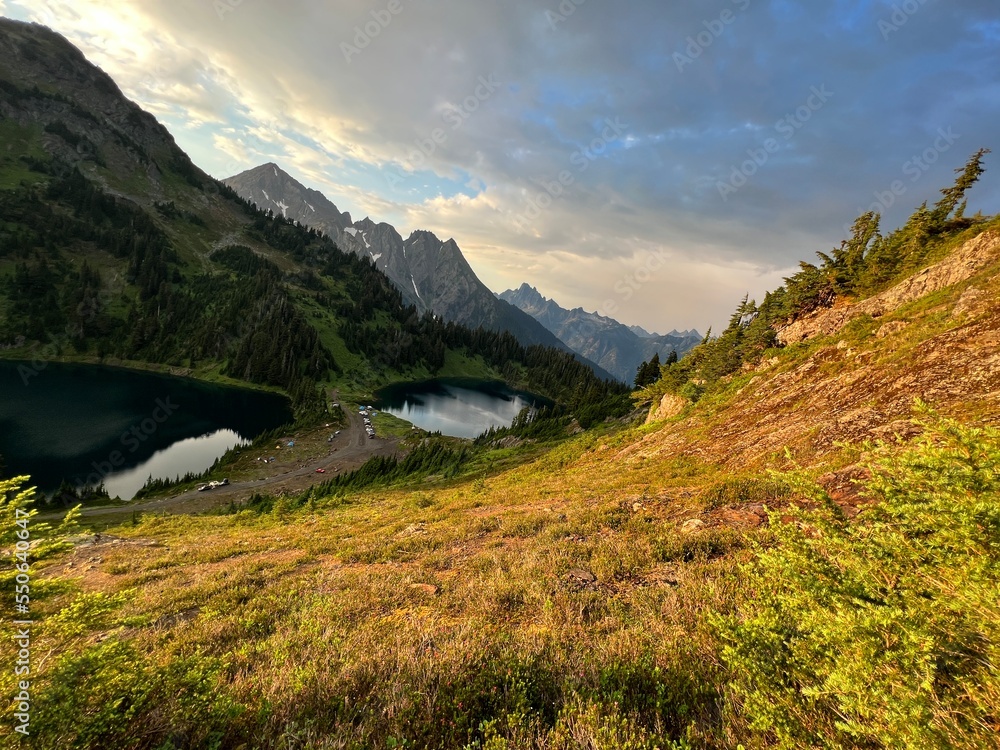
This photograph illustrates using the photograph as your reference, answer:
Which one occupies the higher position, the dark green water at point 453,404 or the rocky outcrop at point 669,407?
the rocky outcrop at point 669,407

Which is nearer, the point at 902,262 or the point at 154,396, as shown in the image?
the point at 902,262

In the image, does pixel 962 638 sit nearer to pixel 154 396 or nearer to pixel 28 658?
pixel 28 658

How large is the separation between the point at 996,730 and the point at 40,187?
10654 inches

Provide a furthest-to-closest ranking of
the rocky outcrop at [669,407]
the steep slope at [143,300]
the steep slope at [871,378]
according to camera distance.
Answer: the steep slope at [143,300] → the rocky outcrop at [669,407] → the steep slope at [871,378]

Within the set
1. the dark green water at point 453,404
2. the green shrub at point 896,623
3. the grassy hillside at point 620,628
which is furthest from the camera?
the dark green water at point 453,404

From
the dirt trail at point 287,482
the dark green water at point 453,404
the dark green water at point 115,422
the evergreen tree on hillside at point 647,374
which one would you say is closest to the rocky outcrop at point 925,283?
the evergreen tree on hillside at point 647,374

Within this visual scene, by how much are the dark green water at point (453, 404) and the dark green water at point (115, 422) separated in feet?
124

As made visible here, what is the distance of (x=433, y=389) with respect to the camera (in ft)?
568

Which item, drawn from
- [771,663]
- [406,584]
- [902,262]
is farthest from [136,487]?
[902,262]

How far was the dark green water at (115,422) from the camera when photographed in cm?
5796

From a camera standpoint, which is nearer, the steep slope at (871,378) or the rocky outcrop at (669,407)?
the steep slope at (871,378)

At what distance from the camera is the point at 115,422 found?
75812 mm

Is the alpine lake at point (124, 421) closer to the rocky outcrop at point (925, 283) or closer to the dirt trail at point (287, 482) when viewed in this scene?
the dirt trail at point (287, 482)

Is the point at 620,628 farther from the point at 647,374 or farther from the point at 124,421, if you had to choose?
the point at 124,421
